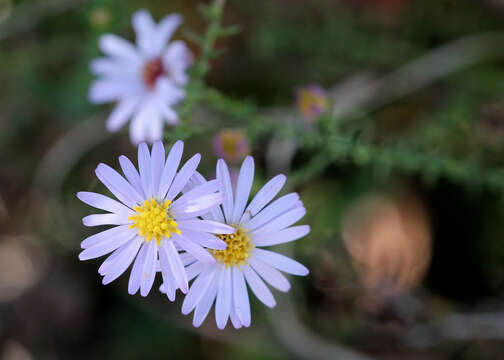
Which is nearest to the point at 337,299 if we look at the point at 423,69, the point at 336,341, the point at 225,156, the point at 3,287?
the point at 336,341

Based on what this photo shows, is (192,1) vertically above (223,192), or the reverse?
(192,1)

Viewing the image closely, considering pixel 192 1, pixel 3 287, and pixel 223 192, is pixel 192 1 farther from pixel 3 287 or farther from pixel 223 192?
pixel 3 287

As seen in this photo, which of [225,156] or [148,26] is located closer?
[225,156]

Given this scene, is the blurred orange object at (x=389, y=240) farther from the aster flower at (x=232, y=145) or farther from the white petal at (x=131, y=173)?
the white petal at (x=131, y=173)

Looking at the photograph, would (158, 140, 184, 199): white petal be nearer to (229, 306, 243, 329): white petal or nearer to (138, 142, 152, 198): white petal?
(138, 142, 152, 198): white petal

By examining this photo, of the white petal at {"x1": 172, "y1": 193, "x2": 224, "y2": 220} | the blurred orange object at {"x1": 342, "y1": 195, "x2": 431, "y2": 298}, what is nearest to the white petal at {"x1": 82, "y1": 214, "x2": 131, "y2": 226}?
the white petal at {"x1": 172, "y1": 193, "x2": 224, "y2": 220}

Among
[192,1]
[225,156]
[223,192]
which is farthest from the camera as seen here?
[192,1]

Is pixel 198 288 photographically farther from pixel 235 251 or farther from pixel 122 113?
pixel 122 113
